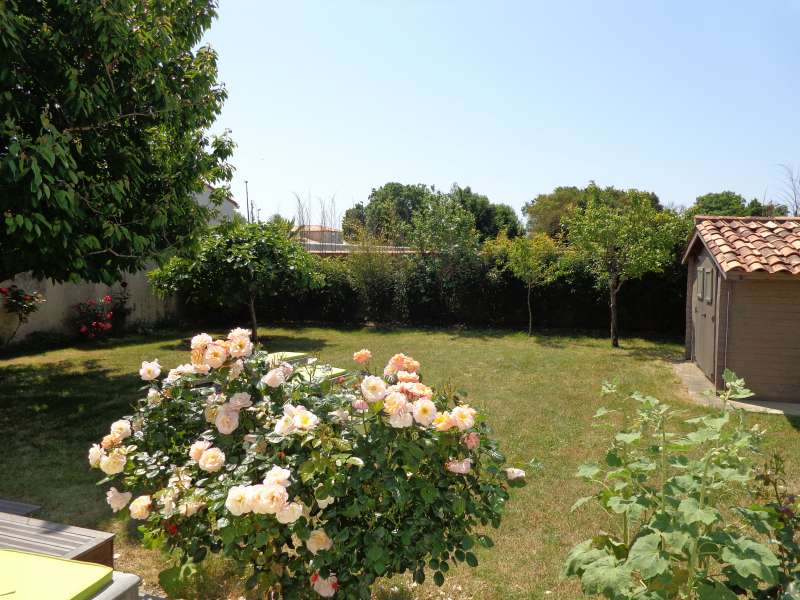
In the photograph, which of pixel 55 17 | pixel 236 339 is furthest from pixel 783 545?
pixel 55 17

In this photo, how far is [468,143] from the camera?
15.4m

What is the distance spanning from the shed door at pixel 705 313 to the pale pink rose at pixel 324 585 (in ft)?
25.0

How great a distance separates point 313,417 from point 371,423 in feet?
0.89

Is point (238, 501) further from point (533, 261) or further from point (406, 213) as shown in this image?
point (406, 213)

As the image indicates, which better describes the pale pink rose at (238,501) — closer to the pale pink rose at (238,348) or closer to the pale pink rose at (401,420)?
the pale pink rose at (401,420)

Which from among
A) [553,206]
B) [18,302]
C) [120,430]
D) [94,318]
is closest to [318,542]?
[120,430]

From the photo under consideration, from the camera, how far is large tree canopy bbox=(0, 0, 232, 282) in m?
5.24

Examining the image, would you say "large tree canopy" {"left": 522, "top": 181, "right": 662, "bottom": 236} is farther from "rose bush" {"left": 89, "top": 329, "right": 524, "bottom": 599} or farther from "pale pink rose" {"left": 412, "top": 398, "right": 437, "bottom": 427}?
"pale pink rose" {"left": 412, "top": 398, "right": 437, "bottom": 427}

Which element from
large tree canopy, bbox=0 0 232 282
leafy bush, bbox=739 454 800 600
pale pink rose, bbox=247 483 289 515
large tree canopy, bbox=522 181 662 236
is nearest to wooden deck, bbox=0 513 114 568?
pale pink rose, bbox=247 483 289 515

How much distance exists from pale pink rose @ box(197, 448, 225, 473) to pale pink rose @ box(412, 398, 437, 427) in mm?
854

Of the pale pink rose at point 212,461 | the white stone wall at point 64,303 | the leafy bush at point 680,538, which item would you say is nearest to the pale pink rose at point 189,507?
the pale pink rose at point 212,461

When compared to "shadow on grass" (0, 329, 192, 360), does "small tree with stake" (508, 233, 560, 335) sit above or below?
above

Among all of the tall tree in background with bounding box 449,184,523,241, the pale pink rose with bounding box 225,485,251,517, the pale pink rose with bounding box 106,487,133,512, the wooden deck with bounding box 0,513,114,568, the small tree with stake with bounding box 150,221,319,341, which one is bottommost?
the wooden deck with bounding box 0,513,114,568

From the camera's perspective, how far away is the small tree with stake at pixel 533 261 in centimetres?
1309
